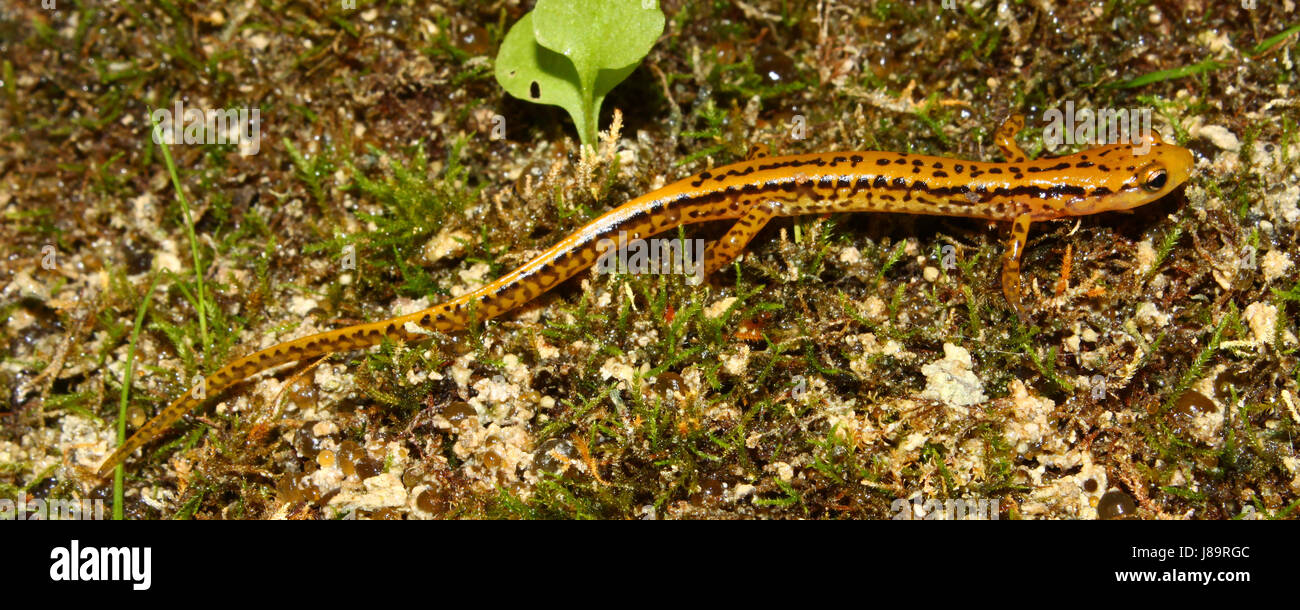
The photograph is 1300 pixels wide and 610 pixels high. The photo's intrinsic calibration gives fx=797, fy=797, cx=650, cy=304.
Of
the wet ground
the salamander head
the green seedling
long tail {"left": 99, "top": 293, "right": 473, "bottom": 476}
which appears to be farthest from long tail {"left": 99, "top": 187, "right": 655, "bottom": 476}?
the salamander head

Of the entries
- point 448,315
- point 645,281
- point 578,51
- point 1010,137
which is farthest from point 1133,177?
point 448,315

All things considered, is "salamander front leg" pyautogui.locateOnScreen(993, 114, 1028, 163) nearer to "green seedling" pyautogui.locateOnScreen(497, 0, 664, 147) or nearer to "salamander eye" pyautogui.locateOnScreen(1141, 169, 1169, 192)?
"salamander eye" pyautogui.locateOnScreen(1141, 169, 1169, 192)

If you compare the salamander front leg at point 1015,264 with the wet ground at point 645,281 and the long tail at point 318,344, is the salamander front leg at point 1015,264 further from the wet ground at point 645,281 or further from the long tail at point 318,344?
the long tail at point 318,344

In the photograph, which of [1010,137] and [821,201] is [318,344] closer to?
[821,201]

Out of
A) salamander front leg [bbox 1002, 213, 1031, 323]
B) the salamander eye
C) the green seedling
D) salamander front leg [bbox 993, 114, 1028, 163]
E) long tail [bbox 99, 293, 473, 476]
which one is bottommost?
long tail [bbox 99, 293, 473, 476]
